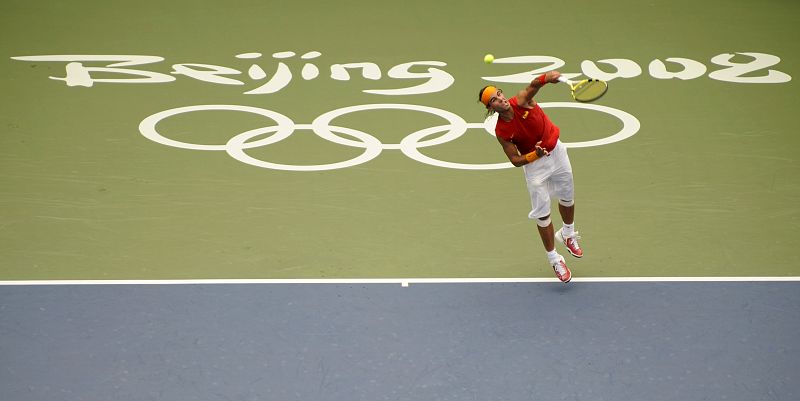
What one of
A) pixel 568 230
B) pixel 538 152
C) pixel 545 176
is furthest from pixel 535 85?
Answer: pixel 568 230

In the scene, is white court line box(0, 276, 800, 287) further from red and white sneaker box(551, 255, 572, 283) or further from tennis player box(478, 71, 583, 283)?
tennis player box(478, 71, 583, 283)

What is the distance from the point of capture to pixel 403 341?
836 centimetres

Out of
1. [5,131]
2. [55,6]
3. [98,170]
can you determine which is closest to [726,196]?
[98,170]

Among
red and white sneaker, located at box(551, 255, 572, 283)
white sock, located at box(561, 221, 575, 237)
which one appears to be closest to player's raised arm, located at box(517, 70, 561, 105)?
white sock, located at box(561, 221, 575, 237)

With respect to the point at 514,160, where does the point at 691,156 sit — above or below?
below

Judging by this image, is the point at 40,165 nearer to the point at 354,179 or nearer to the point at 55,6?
the point at 354,179

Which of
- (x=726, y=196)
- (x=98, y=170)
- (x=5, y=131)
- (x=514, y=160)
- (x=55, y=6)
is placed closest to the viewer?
(x=514, y=160)

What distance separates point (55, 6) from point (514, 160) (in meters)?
11.6

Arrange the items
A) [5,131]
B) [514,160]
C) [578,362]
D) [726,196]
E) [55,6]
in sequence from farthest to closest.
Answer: [55,6] < [5,131] < [726,196] < [514,160] < [578,362]

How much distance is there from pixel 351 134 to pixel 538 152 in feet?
14.1

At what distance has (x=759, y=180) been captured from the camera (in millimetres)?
11305

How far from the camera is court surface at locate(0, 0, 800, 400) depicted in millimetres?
8062

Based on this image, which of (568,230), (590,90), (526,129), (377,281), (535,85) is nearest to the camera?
(535,85)

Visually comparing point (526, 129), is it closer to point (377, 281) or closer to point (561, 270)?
point (561, 270)
